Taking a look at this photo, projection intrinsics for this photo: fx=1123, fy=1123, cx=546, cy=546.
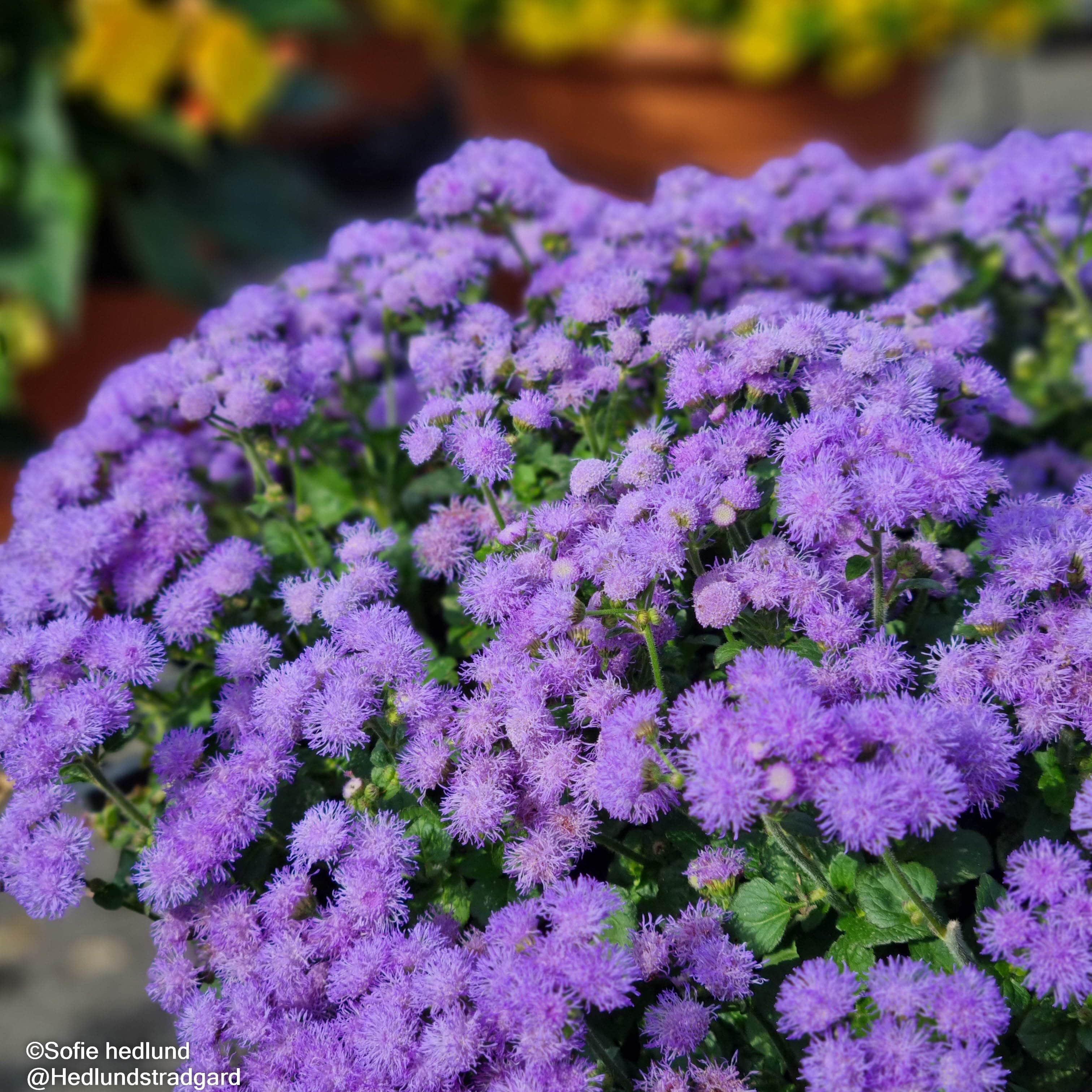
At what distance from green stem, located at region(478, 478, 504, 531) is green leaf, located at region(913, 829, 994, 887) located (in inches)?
23.6

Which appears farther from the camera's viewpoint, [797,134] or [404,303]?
[797,134]

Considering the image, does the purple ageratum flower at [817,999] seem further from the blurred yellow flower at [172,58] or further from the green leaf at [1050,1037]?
the blurred yellow flower at [172,58]

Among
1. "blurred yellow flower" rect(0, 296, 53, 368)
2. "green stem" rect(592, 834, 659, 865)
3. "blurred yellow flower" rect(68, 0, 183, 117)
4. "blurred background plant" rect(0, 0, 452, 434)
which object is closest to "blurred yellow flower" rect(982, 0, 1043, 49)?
"blurred background plant" rect(0, 0, 452, 434)

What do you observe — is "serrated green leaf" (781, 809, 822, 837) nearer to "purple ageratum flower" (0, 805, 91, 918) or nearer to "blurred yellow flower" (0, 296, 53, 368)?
"purple ageratum flower" (0, 805, 91, 918)

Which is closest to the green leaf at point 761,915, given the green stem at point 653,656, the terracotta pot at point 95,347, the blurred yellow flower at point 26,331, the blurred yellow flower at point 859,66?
the green stem at point 653,656

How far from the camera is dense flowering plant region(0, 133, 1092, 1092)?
1028 millimetres

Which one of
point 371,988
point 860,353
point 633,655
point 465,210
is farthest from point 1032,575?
point 465,210

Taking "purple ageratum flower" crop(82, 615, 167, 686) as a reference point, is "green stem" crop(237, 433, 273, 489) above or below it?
above

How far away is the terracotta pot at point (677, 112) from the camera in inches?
177

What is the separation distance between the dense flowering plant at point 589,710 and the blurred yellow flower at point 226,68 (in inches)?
85.6

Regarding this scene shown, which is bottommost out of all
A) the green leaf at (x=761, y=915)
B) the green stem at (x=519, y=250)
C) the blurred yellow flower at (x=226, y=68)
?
the green leaf at (x=761, y=915)

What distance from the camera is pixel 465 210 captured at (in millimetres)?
1782

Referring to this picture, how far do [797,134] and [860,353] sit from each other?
12.0 ft

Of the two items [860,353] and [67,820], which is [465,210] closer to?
[860,353]
